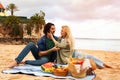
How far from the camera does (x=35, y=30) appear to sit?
4609 cm

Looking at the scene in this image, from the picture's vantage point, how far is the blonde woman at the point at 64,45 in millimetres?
7066

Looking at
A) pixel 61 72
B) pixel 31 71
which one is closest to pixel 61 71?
pixel 61 72

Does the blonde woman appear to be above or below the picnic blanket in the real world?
above

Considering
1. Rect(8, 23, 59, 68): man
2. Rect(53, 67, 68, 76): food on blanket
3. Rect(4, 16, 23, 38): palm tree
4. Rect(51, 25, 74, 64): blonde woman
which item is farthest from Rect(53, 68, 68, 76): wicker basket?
Rect(4, 16, 23, 38): palm tree

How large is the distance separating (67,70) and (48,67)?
50 cm

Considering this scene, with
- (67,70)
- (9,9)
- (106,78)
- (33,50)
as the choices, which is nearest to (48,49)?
(33,50)

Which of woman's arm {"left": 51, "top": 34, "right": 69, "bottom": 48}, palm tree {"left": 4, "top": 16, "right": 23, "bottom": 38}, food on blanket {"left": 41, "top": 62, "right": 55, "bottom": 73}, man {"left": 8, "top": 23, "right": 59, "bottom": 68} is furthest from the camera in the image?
palm tree {"left": 4, "top": 16, "right": 23, "bottom": 38}

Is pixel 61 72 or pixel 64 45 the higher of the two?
pixel 64 45

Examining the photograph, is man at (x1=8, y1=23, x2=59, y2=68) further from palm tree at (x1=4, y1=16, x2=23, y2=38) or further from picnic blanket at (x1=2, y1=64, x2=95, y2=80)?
palm tree at (x1=4, y1=16, x2=23, y2=38)

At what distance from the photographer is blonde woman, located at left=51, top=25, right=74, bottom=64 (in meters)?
7.07

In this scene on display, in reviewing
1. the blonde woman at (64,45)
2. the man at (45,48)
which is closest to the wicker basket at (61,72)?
the blonde woman at (64,45)

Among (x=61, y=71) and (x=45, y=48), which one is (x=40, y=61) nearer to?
(x=45, y=48)

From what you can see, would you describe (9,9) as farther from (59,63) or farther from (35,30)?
(59,63)

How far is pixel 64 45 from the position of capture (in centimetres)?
718
